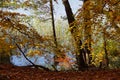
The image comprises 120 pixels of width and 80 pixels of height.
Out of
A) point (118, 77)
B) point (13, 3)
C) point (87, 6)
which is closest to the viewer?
point (87, 6)

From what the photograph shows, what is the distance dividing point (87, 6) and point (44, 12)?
11542 millimetres

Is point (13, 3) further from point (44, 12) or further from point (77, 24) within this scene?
point (77, 24)

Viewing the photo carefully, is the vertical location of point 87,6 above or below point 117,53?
above

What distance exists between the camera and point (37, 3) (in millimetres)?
16781

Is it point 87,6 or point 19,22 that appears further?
point 19,22

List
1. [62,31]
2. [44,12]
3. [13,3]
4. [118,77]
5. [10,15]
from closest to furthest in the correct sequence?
1. [118,77]
2. [10,15]
3. [13,3]
4. [44,12]
5. [62,31]

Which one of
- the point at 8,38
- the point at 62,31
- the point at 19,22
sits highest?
the point at 19,22

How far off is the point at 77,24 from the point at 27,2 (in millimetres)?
8560

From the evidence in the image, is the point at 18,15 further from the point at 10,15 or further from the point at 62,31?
the point at 62,31

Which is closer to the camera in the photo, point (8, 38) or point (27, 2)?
point (8, 38)

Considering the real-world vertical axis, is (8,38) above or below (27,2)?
below

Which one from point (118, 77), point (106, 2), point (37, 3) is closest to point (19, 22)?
point (106, 2)

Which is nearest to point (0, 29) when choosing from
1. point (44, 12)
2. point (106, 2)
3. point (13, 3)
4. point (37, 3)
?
point (106, 2)

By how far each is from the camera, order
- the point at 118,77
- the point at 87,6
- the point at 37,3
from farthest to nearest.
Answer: the point at 37,3 → the point at 118,77 → the point at 87,6
